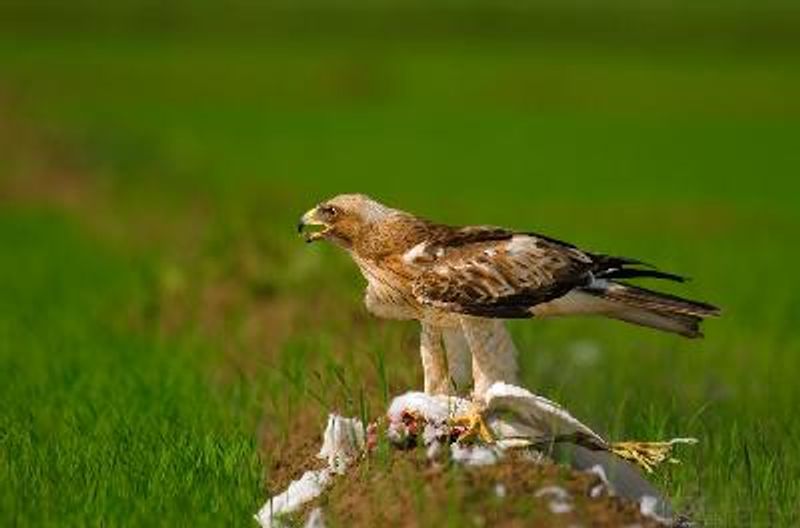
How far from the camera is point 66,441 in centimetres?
672

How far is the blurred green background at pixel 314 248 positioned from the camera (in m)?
6.51

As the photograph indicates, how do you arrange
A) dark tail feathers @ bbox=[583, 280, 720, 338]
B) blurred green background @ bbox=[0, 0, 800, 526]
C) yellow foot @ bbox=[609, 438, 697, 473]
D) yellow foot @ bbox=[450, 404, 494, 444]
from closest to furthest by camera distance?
yellow foot @ bbox=[450, 404, 494, 444]
yellow foot @ bbox=[609, 438, 697, 473]
dark tail feathers @ bbox=[583, 280, 720, 338]
blurred green background @ bbox=[0, 0, 800, 526]

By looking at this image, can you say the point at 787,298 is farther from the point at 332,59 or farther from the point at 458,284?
the point at 332,59

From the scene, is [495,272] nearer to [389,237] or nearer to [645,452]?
[389,237]

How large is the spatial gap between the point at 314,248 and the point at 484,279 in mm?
5996

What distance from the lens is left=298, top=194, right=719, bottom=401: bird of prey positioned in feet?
19.3

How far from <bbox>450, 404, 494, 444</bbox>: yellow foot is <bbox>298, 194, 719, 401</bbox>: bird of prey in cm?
16

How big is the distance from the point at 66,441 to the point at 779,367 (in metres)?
4.30

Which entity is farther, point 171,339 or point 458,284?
point 171,339

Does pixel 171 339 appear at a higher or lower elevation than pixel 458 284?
lower

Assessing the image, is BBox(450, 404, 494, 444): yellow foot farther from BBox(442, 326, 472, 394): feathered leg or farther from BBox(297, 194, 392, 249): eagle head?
BBox(297, 194, 392, 249): eagle head

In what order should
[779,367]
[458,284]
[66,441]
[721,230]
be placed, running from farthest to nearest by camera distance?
[721,230]
[779,367]
[66,441]
[458,284]

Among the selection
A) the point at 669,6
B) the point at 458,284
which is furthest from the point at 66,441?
the point at 669,6

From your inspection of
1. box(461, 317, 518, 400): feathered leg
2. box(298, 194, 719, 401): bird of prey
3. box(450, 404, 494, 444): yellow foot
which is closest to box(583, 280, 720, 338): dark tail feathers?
box(298, 194, 719, 401): bird of prey
